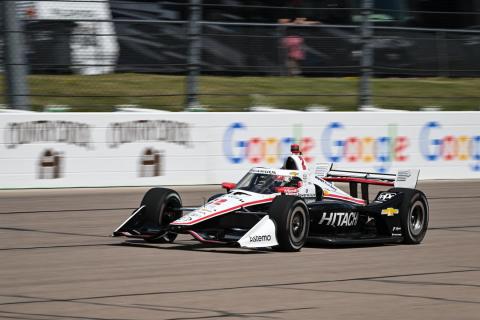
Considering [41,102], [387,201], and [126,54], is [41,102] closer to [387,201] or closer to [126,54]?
[126,54]

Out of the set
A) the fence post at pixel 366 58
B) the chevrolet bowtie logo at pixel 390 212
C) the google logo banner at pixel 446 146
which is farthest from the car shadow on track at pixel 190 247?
the google logo banner at pixel 446 146

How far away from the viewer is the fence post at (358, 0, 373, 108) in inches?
723

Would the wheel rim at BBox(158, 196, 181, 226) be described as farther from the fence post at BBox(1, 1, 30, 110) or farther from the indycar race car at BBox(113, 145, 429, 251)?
the fence post at BBox(1, 1, 30, 110)

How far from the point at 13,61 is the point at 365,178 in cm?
681

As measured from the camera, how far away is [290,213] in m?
9.89

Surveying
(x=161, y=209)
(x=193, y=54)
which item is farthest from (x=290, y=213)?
(x=193, y=54)

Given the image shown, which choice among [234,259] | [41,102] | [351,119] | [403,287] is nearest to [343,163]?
[351,119]

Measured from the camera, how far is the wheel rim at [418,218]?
11398 millimetres

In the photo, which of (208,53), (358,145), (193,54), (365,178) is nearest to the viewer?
(365,178)

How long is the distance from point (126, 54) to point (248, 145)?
256cm

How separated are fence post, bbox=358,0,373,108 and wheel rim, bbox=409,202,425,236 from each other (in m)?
7.21

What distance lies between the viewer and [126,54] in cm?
1719

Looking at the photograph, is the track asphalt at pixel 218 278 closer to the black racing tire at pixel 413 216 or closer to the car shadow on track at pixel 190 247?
the car shadow on track at pixel 190 247

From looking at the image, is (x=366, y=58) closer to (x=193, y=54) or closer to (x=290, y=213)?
(x=193, y=54)
